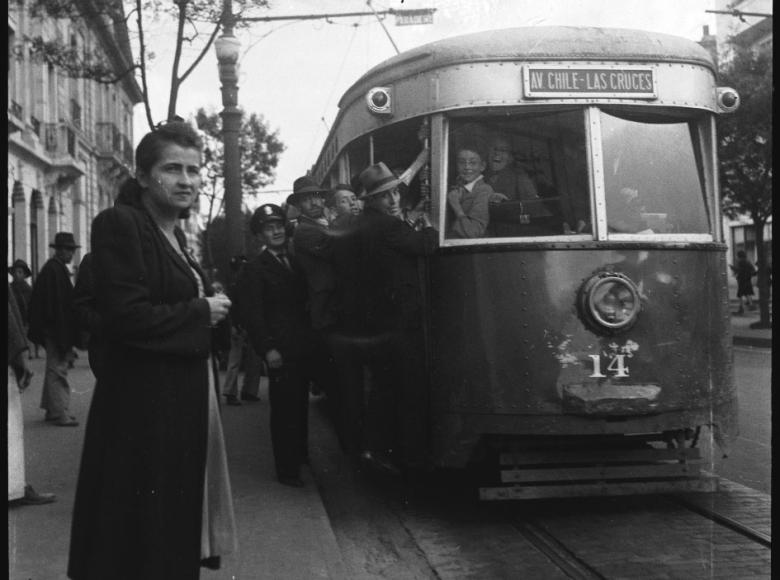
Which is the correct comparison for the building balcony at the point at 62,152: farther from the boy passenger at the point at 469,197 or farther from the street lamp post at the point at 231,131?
the boy passenger at the point at 469,197

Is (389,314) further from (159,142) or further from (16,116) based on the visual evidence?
(16,116)

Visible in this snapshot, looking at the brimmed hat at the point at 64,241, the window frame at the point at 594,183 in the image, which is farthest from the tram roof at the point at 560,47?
the brimmed hat at the point at 64,241

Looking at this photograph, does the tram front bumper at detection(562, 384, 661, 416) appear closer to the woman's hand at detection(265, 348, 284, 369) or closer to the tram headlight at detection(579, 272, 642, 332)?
the tram headlight at detection(579, 272, 642, 332)

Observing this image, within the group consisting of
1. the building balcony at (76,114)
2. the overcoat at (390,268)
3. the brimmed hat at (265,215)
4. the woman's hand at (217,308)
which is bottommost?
the woman's hand at (217,308)

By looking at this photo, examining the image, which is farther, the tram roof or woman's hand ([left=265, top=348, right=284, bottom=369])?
woman's hand ([left=265, top=348, right=284, bottom=369])

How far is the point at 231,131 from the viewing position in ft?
24.5

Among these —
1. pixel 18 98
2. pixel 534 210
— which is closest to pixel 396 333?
pixel 534 210

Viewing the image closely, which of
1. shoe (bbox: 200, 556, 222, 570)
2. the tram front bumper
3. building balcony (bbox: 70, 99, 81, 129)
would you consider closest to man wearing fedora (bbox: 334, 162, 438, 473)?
the tram front bumper

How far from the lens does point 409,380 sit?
5.69 meters

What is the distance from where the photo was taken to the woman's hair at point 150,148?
3.24 metres

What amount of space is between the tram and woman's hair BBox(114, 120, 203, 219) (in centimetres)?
245

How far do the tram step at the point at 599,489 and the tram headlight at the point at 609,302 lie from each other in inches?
35.6

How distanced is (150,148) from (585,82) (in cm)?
299

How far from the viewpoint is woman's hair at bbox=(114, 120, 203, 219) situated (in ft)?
→ 10.6
